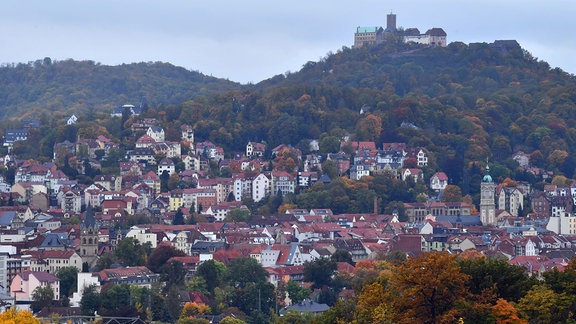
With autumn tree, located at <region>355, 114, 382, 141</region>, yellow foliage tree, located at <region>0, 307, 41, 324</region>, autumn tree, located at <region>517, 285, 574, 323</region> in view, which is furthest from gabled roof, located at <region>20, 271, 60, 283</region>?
autumn tree, located at <region>355, 114, 382, 141</region>

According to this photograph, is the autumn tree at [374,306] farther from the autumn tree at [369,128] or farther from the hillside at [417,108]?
the autumn tree at [369,128]

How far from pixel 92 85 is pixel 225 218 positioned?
7611cm

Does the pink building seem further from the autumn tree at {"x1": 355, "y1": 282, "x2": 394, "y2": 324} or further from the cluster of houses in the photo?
the autumn tree at {"x1": 355, "y1": 282, "x2": 394, "y2": 324}

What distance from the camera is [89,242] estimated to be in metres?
72.3

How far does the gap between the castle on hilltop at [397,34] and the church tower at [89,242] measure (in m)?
73.8

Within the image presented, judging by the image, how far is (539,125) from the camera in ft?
366

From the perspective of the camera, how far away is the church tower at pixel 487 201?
9075 centimetres

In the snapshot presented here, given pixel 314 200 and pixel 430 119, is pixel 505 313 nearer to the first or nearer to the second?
pixel 314 200

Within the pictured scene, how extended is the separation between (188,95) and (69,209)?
6189 cm

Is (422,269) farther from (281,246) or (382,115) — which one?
(382,115)

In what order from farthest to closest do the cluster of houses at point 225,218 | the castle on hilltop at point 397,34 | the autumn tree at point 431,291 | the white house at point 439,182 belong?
the castle on hilltop at point 397,34 < the white house at point 439,182 < the cluster of houses at point 225,218 < the autumn tree at point 431,291

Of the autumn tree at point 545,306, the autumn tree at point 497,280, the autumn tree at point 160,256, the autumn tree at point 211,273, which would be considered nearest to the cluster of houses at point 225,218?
the autumn tree at point 160,256

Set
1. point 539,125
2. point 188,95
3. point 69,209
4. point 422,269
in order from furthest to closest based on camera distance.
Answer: point 188,95
point 539,125
point 69,209
point 422,269

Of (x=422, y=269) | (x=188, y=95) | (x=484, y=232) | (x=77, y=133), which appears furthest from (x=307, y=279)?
(x=188, y=95)
